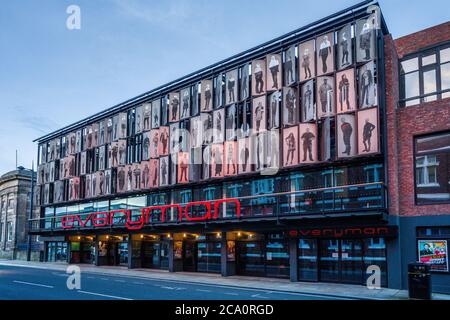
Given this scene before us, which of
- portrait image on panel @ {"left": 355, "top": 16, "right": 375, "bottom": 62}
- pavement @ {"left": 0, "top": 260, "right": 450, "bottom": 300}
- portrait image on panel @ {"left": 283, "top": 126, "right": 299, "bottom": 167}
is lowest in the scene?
pavement @ {"left": 0, "top": 260, "right": 450, "bottom": 300}

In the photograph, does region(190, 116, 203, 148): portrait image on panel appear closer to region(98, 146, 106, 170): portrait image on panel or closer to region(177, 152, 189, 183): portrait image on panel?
region(177, 152, 189, 183): portrait image on panel

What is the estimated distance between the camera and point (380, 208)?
20.6 meters

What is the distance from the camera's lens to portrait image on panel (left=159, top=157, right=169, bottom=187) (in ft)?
109

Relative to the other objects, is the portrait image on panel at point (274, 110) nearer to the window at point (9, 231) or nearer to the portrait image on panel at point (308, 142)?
the portrait image on panel at point (308, 142)

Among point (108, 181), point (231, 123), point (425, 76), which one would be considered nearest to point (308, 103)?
point (231, 123)

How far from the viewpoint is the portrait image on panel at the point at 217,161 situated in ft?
97.0

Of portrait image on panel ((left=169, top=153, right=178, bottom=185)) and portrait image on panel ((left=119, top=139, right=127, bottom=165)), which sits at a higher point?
portrait image on panel ((left=119, top=139, right=127, bottom=165))

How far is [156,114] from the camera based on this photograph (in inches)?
1389

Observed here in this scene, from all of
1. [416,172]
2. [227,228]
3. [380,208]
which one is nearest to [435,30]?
[416,172]

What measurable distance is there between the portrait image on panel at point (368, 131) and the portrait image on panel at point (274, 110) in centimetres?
555

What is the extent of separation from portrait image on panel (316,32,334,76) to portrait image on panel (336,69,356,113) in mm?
933

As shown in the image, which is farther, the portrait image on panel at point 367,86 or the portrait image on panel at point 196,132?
the portrait image on panel at point 196,132

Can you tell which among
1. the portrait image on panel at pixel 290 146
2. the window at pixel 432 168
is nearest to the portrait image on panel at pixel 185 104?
the portrait image on panel at pixel 290 146

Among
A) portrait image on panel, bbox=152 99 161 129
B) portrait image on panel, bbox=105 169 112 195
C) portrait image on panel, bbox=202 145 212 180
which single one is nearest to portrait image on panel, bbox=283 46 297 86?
portrait image on panel, bbox=202 145 212 180
